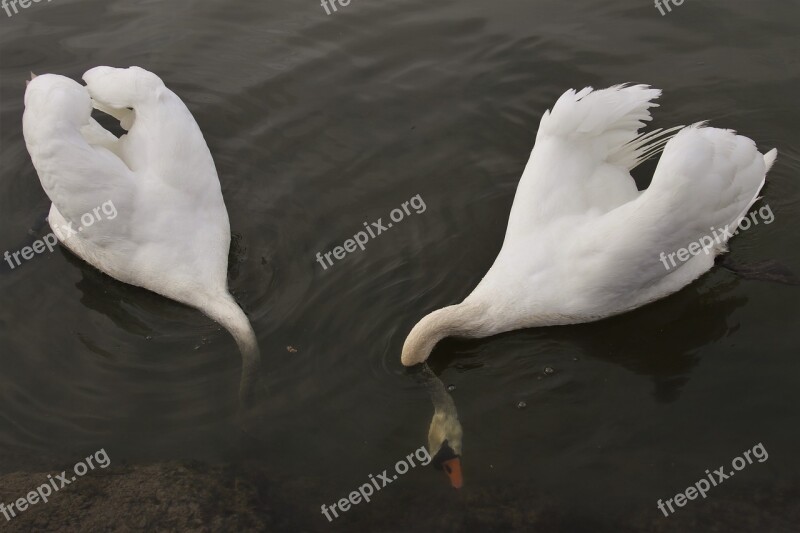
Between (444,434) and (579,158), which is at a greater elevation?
(579,158)

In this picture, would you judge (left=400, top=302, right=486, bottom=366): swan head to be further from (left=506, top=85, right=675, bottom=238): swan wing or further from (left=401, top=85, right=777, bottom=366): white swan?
(left=506, top=85, right=675, bottom=238): swan wing

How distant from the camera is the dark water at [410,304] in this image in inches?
265

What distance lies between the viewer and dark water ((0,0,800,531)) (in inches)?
265

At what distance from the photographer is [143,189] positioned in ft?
26.0

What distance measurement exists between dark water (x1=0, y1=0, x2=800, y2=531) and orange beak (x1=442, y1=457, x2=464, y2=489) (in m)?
0.12

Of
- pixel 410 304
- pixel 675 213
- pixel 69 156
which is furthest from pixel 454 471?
pixel 69 156

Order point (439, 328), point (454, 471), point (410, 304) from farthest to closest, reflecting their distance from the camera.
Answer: point (410, 304), point (439, 328), point (454, 471)

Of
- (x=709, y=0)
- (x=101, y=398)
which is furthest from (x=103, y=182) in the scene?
(x=709, y=0)

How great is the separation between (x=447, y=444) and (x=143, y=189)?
3.41 metres

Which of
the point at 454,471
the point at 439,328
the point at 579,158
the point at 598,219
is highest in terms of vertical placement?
the point at 579,158

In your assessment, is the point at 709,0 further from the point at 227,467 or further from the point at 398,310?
the point at 227,467

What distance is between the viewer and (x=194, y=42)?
11.1 m

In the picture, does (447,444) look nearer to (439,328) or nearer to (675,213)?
(439,328)

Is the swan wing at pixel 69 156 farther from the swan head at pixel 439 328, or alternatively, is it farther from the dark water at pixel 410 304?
the swan head at pixel 439 328
